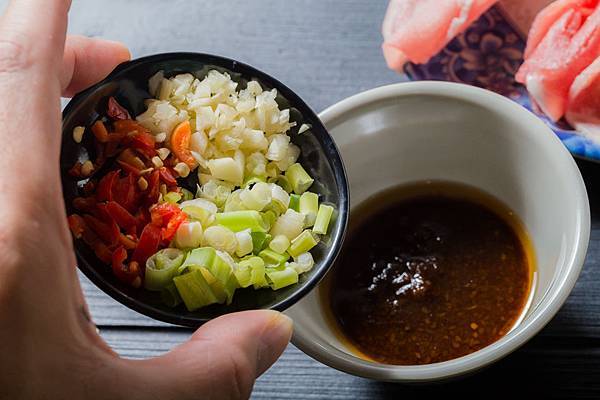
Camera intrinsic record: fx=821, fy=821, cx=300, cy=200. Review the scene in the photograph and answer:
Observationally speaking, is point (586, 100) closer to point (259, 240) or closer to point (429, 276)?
point (429, 276)

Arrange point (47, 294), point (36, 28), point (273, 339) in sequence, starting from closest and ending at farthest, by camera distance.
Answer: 1. point (47, 294)
2. point (36, 28)
3. point (273, 339)

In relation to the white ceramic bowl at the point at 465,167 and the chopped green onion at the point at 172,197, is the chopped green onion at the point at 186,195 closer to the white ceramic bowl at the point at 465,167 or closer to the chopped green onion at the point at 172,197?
the chopped green onion at the point at 172,197

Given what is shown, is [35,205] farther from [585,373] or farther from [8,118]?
[585,373]

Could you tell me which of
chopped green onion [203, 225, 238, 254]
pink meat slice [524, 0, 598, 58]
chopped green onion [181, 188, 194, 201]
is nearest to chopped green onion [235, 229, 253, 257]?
chopped green onion [203, 225, 238, 254]

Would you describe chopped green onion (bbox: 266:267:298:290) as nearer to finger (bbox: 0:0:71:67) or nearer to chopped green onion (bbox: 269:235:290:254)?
chopped green onion (bbox: 269:235:290:254)

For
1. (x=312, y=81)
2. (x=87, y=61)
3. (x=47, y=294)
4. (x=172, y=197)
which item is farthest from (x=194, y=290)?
(x=312, y=81)

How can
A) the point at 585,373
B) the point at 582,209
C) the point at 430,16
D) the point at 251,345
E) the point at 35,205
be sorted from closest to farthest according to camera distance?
the point at 35,205 → the point at 251,345 → the point at 582,209 → the point at 585,373 → the point at 430,16

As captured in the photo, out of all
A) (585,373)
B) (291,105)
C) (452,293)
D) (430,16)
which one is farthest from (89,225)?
(430,16)
